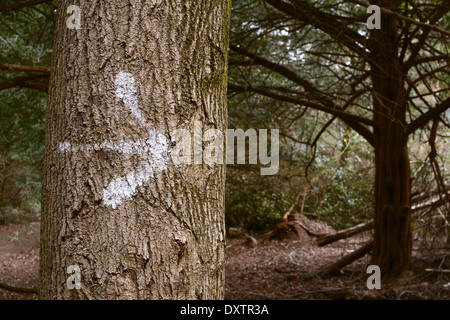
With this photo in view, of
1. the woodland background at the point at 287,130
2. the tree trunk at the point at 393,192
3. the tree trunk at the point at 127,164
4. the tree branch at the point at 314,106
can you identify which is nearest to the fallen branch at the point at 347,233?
the woodland background at the point at 287,130

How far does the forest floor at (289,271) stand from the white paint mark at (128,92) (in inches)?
174

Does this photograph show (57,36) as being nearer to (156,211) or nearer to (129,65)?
(129,65)

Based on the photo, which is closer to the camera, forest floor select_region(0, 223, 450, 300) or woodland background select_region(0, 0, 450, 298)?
woodland background select_region(0, 0, 450, 298)

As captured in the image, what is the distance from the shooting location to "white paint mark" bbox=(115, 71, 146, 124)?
124cm

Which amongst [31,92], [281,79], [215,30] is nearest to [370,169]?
[281,79]

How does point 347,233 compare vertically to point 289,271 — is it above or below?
above

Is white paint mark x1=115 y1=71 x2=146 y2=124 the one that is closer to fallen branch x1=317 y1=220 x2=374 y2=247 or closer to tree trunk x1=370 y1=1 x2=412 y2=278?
tree trunk x1=370 y1=1 x2=412 y2=278

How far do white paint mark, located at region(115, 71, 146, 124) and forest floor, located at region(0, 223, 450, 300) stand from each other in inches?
174

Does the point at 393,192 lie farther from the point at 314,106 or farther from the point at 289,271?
the point at 289,271

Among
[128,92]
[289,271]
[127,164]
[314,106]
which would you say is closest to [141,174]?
[127,164]

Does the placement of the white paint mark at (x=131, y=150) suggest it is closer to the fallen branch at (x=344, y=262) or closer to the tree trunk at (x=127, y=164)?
Answer: the tree trunk at (x=127, y=164)

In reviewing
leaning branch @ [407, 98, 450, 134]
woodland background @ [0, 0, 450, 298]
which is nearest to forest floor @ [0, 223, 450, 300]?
woodland background @ [0, 0, 450, 298]

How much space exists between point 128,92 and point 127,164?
0.69 feet

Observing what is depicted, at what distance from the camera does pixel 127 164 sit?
4.03 feet
